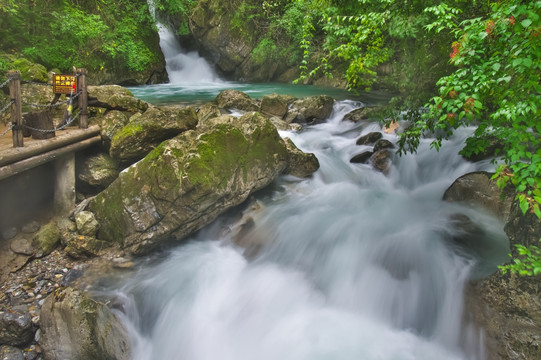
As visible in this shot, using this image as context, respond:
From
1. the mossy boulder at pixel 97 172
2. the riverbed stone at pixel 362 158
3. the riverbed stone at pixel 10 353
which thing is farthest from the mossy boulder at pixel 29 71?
the riverbed stone at pixel 362 158

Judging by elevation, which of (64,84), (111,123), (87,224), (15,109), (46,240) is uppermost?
(64,84)

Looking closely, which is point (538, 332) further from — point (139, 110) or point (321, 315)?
point (139, 110)

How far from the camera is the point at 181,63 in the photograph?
21.0 m

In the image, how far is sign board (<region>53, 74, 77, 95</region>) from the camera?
6746 mm

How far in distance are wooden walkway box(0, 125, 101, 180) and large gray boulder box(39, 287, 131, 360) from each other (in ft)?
7.09

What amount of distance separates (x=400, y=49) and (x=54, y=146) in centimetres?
610

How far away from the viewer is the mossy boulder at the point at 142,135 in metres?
6.74

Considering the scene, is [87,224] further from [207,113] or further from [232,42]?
[232,42]

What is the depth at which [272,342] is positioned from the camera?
439 centimetres

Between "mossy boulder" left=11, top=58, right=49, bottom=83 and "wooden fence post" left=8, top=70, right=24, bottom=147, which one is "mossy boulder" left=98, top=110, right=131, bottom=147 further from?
"mossy boulder" left=11, top=58, right=49, bottom=83

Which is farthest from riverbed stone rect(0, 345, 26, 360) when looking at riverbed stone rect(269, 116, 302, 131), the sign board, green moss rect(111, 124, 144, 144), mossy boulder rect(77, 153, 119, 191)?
riverbed stone rect(269, 116, 302, 131)

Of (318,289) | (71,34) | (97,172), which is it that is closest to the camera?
(318,289)

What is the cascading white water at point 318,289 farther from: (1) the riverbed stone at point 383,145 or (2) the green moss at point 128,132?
(2) the green moss at point 128,132

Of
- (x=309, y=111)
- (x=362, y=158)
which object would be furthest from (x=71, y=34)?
(x=362, y=158)
